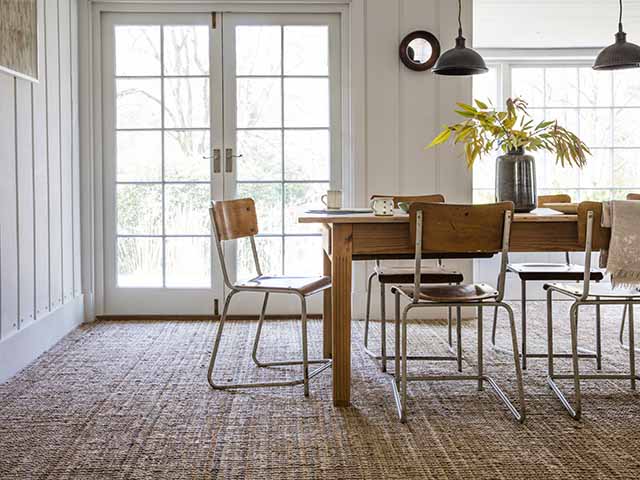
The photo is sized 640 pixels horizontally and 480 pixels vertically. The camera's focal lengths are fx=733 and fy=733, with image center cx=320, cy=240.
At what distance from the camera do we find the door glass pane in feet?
16.4

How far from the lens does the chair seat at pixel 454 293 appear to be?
287cm

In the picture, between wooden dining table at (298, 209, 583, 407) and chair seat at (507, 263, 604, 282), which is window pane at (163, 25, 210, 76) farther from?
chair seat at (507, 263, 604, 282)

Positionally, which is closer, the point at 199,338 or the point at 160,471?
the point at 160,471

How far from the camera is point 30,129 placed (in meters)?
3.86

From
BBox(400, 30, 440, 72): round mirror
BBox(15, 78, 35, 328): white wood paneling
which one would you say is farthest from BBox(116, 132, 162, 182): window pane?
BBox(400, 30, 440, 72): round mirror

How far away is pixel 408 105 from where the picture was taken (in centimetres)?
493

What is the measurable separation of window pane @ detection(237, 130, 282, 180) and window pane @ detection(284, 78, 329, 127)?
0.16m

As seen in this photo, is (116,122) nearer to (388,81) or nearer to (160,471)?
(388,81)

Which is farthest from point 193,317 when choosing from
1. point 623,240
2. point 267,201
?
point 623,240

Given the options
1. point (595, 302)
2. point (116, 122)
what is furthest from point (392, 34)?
point (595, 302)

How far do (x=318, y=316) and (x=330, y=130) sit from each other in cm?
129

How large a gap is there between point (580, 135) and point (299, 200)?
2.58 metres

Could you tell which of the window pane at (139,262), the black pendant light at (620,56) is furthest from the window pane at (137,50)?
the black pendant light at (620,56)

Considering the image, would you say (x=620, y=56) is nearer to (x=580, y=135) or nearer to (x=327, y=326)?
(x=327, y=326)
